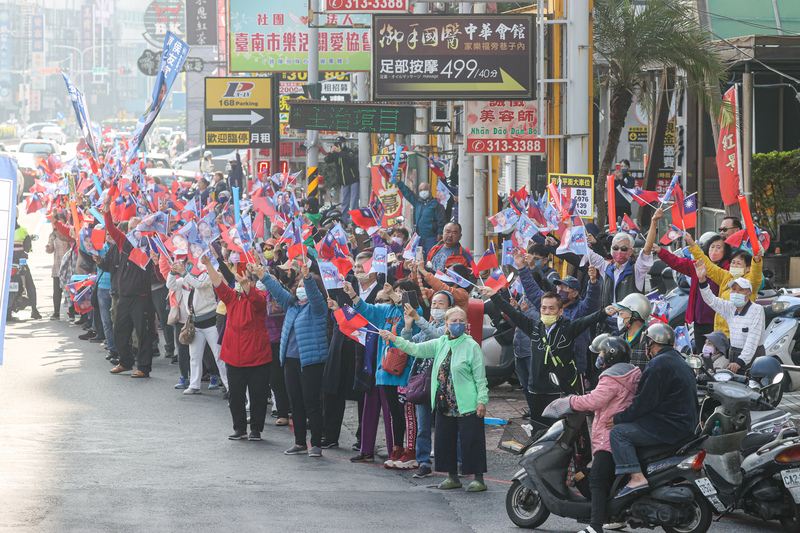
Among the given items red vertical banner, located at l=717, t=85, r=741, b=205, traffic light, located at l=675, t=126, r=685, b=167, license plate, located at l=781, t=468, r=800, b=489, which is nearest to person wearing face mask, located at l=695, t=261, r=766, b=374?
license plate, located at l=781, t=468, r=800, b=489

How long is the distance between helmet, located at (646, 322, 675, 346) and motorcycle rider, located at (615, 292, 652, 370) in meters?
0.53

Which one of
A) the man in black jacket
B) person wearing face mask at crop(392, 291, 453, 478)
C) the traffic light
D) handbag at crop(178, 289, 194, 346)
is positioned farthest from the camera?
the man in black jacket

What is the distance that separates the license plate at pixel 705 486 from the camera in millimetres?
7007

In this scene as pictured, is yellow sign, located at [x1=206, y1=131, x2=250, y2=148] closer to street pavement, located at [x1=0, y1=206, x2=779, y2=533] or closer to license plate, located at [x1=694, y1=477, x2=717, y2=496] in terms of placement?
street pavement, located at [x1=0, y1=206, x2=779, y2=533]

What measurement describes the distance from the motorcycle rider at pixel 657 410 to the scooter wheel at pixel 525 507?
0.72 m

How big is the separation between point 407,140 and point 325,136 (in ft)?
9.90

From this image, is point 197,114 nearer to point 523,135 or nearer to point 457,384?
point 523,135

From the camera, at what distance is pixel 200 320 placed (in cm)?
1277

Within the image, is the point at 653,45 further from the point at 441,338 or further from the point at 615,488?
the point at 615,488

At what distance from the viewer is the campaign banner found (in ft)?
24.0

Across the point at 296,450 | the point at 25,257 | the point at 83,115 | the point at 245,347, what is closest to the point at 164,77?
the point at 83,115

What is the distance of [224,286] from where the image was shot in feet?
33.9

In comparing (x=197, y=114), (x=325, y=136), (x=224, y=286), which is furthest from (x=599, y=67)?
(x=197, y=114)

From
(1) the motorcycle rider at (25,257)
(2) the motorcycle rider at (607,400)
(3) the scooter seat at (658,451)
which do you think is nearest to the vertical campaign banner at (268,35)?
(1) the motorcycle rider at (25,257)
